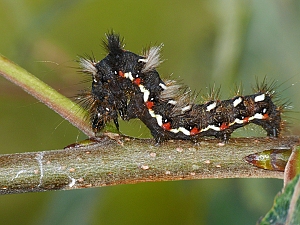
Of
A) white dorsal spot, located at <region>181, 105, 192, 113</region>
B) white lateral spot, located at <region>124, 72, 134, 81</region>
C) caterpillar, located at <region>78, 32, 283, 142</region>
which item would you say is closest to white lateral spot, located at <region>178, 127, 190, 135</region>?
caterpillar, located at <region>78, 32, 283, 142</region>

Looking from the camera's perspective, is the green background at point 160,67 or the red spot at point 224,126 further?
the green background at point 160,67

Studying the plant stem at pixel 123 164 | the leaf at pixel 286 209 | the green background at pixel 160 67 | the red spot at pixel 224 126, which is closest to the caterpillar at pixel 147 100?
the red spot at pixel 224 126

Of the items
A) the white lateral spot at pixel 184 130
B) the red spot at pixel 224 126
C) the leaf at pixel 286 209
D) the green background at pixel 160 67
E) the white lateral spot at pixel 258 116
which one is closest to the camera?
the leaf at pixel 286 209

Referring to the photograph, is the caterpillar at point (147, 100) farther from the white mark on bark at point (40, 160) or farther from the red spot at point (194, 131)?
the white mark on bark at point (40, 160)

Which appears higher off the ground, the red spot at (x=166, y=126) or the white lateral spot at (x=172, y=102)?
the white lateral spot at (x=172, y=102)

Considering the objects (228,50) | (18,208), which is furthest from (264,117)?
(18,208)

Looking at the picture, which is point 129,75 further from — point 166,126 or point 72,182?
point 72,182

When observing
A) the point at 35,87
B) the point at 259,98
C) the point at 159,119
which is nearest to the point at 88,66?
the point at 159,119
